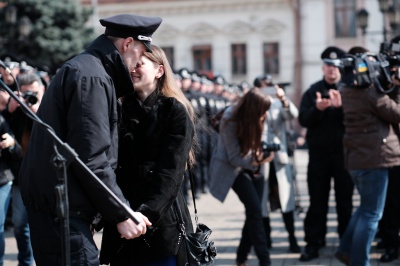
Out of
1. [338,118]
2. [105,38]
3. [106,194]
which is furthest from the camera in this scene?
[338,118]

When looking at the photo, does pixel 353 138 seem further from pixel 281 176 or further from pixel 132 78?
pixel 132 78

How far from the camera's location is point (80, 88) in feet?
12.1

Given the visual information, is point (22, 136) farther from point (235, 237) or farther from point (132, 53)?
point (132, 53)

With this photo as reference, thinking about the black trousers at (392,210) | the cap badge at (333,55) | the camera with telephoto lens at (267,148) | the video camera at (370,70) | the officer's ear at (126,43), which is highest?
the officer's ear at (126,43)

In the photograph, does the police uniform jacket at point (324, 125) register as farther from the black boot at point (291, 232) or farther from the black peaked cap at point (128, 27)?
the black peaked cap at point (128, 27)

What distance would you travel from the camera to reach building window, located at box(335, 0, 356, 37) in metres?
43.8

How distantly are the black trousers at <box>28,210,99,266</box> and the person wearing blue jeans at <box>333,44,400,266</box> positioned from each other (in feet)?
11.0

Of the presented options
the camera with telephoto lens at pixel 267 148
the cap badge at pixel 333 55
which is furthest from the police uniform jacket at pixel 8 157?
the cap badge at pixel 333 55

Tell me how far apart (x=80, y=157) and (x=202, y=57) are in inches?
1720

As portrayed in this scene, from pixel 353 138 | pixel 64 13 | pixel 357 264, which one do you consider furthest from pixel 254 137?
pixel 64 13

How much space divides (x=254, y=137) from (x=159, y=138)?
321 centimetres

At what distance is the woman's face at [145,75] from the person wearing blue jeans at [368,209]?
2.82 metres

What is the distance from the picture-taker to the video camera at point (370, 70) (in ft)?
21.3

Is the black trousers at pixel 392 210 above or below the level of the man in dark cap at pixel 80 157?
below
